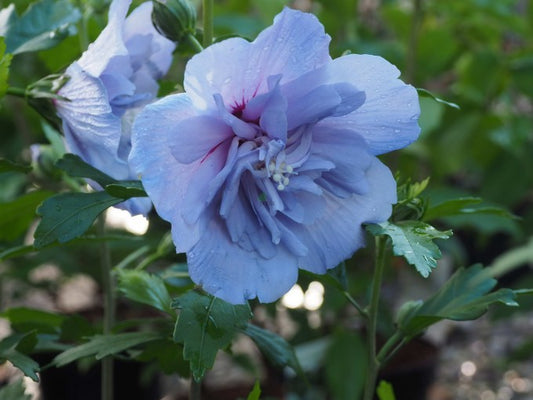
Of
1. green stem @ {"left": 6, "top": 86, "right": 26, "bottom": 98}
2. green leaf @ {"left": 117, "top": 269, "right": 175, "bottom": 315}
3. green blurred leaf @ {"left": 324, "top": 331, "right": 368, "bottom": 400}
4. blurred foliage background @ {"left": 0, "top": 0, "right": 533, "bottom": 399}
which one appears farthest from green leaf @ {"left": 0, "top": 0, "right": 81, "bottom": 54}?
green blurred leaf @ {"left": 324, "top": 331, "right": 368, "bottom": 400}

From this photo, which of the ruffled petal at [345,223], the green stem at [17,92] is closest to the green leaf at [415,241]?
the ruffled petal at [345,223]

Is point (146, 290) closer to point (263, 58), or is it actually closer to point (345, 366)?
point (263, 58)

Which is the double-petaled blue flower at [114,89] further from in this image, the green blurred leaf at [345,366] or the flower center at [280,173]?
the green blurred leaf at [345,366]

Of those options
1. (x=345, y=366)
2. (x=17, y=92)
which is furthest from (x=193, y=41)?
(x=345, y=366)

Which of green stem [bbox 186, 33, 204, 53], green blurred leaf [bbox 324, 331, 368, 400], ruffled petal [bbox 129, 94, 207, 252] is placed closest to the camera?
ruffled petal [bbox 129, 94, 207, 252]

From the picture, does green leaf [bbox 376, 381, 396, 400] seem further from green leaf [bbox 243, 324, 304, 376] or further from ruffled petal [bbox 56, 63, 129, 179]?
ruffled petal [bbox 56, 63, 129, 179]
